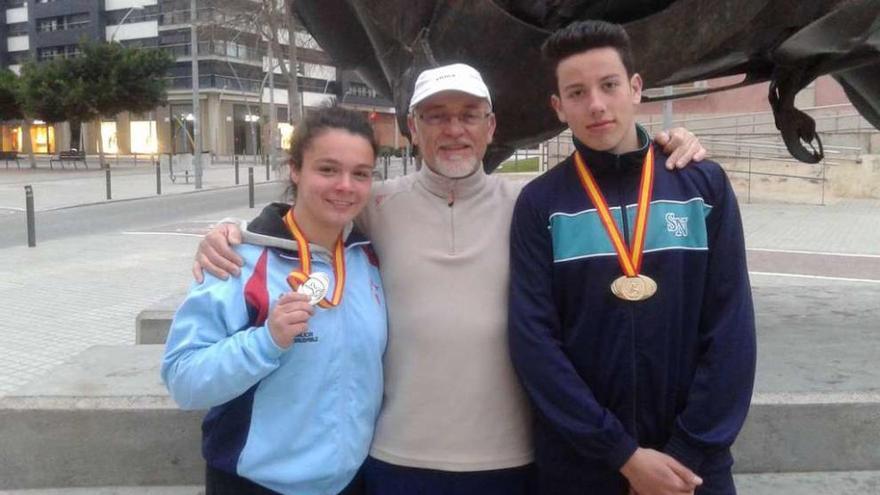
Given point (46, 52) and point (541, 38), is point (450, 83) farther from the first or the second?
point (46, 52)

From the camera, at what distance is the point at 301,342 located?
6.73 ft

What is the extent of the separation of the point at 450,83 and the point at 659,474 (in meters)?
1.04

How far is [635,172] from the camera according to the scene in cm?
210

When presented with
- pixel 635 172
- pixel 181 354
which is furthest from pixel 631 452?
pixel 181 354

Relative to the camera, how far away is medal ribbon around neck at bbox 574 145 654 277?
2.02m

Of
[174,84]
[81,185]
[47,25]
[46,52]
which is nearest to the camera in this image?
[81,185]

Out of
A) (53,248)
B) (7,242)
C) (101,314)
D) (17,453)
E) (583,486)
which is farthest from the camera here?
(7,242)

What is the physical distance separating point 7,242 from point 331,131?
13.4 m

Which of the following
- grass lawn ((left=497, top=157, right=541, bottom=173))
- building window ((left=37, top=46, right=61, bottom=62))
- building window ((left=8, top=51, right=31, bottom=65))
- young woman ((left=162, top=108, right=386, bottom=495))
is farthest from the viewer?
building window ((left=8, top=51, right=31, bottom=65))

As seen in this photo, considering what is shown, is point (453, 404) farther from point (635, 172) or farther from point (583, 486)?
point (635, 172)

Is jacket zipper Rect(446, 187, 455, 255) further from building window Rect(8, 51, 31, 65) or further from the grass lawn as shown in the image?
building window Rect(8, 51, 31, 65)

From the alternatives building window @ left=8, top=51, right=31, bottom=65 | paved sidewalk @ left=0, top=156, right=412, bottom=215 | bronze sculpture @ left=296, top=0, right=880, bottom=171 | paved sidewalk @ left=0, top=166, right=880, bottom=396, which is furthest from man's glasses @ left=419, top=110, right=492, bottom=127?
building window @ left=8, top=51, right=31, bottom=65

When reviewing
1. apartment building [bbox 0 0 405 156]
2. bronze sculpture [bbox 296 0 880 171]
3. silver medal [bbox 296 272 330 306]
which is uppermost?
apartment building [bbox 0 0 405 156]

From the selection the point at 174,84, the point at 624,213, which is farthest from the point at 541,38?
the point at 174,84
